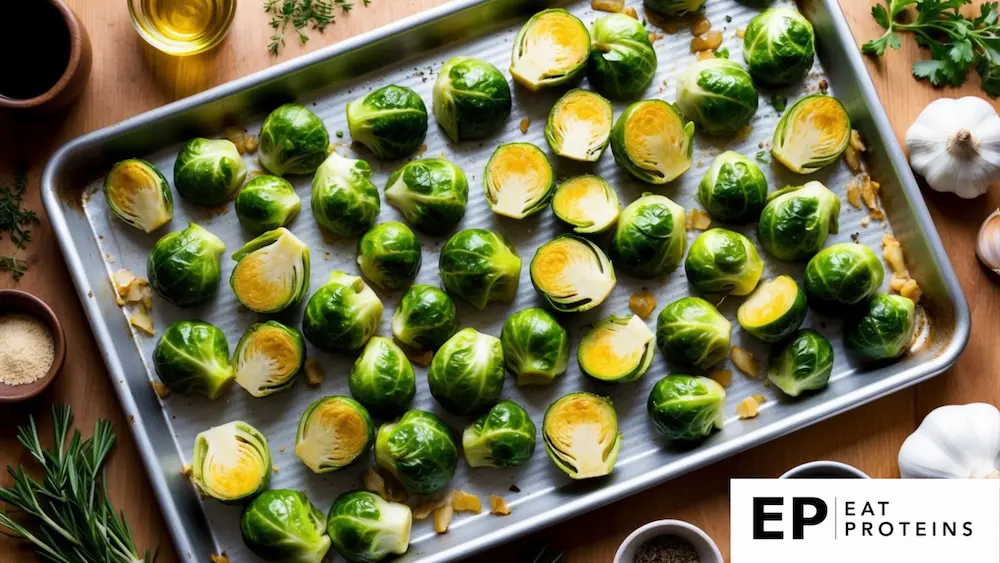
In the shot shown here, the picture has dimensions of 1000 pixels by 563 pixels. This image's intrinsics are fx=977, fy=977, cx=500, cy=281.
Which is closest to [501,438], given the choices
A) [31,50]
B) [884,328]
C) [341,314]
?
[341,314]

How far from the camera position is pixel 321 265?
325 cm

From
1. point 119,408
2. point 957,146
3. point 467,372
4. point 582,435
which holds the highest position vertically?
point 957,146

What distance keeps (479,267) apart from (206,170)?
94cm

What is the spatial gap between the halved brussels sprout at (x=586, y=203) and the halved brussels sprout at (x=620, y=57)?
1.08ft

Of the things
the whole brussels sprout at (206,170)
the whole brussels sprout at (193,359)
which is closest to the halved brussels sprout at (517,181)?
the whole brussels sprout at (206,170)

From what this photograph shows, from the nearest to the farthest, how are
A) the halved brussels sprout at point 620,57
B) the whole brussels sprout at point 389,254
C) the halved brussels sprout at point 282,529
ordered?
the halved brussels sprout at point 282,529 < the whole brussels sprout at point 389,254 < the halved brussels sprout at point 620,57

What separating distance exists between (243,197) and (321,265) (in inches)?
13.2

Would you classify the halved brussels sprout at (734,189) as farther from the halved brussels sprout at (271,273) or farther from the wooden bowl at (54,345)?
the wooden bowl at (54,345)

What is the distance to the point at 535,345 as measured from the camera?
10.1 feet

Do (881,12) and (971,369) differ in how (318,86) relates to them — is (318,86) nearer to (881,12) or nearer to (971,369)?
(881,12)

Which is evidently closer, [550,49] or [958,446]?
[958,446]

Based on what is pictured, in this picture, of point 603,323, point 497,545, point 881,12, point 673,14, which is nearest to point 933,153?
point 881,12

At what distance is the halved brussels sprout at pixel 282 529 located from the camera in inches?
119

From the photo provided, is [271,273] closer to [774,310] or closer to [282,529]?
[282,529]
